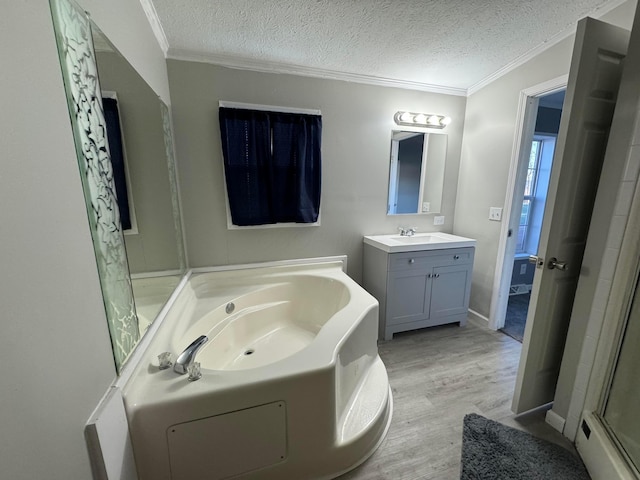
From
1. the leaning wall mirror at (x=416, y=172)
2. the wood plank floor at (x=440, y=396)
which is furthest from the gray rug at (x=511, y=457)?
the leaning wall mirror at (x=416, y=172)

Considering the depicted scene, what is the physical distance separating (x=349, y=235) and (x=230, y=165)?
4.13 ft

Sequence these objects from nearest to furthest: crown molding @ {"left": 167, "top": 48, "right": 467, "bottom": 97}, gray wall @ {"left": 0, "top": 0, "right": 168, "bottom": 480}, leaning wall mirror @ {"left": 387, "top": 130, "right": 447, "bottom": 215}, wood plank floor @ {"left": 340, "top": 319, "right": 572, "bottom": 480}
→ 1. gray wall @ {"left": 0, "top": 0, "right": 168, "bottom": 480}
2. wood plank floor @ {"left": 340, "top": 319, "right": 572, "bottom": 480}
3. crown molding @ {"left": 167, "top": 48, "right": 467, "bottom": 97}
4. leaning wall mirror @ {"left": 387, "top": 130, "right": 447, "bottom": 215}

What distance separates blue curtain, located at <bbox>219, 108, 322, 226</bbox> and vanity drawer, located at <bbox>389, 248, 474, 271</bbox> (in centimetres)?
86

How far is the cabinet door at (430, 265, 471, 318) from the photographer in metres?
2.35

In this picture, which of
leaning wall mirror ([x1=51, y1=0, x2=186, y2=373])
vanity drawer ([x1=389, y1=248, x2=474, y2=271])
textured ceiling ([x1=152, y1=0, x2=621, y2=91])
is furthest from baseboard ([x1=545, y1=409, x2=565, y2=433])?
textured ceiling ([x1=152, y1=0, x2=621, y2=91])

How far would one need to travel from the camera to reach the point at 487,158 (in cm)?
241

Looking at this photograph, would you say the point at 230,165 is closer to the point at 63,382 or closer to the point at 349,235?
the point at 349,235

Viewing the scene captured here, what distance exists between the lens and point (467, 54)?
76.9 inches

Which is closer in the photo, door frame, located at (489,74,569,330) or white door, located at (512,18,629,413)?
white door, located at (512,18,629,413)

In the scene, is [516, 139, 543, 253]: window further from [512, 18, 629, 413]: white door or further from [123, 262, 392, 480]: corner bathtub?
[123, 262, 392, 480]: corner bathtub

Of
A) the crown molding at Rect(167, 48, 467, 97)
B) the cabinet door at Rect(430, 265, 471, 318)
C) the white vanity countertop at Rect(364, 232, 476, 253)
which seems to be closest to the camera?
the crown molding at Rect(167, 48, 467, 97)

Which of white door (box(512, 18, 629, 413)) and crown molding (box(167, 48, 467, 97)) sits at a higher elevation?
crown molding (box(167, 48, 467, 97))

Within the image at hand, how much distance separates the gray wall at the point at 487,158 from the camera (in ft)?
6.73

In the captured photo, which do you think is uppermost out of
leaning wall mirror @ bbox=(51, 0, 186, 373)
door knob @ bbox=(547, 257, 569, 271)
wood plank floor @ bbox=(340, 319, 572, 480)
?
leaning wall mirror @ bbox=(51, 0, 186, 373)
